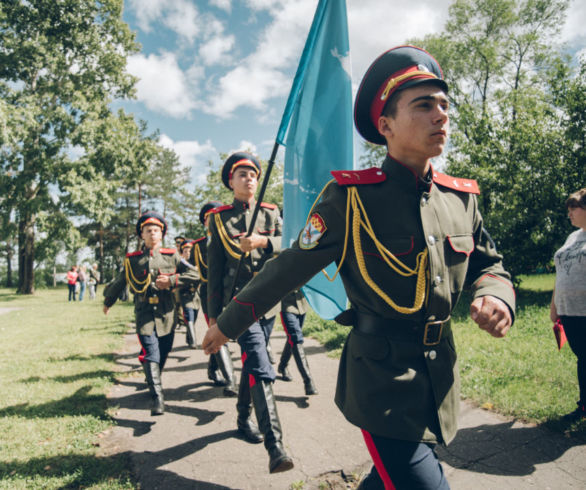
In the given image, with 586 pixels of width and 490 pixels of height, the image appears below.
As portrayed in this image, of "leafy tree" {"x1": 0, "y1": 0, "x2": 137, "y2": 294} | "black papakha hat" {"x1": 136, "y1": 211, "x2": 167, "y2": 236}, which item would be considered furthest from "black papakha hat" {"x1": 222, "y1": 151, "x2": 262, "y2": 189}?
"leafy tree" {"x1": 0, "y1": 0, "x2": 137, "y2": 294}

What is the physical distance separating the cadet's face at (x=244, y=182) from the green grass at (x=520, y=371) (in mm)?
3282

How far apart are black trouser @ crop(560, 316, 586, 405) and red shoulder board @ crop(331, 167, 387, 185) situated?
289 cm

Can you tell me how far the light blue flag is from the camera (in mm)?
2947

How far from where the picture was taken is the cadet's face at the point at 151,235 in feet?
17.4

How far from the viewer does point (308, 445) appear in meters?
3.53

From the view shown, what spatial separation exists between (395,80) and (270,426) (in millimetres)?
2493

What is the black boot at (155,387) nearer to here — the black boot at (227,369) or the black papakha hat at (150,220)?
the black boot at (227,369)

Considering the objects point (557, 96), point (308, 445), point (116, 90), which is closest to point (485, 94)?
point (557, 96)

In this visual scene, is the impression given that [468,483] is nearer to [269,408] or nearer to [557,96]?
[269,408]

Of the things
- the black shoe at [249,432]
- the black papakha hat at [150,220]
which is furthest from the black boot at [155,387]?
the black papakha hat at [150,220]

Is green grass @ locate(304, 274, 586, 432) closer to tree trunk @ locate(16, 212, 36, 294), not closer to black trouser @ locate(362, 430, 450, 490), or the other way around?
black trouser @ locate(362, 430, 450, 490)

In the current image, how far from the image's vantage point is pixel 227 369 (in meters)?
4.83

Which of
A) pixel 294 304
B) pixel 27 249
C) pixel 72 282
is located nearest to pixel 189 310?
pixel 294 304

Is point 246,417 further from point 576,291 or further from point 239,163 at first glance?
point 576,291
